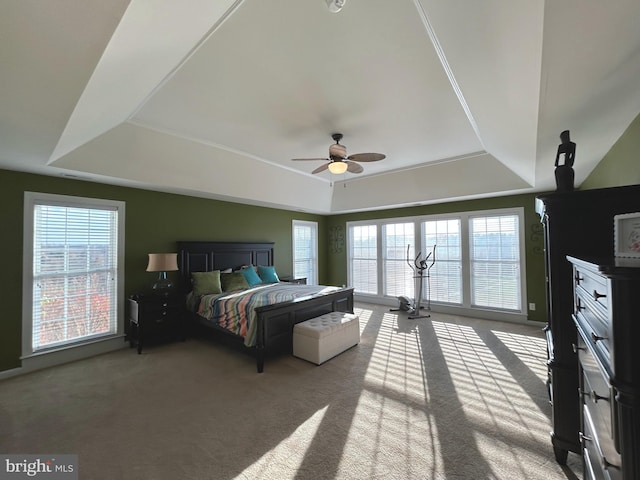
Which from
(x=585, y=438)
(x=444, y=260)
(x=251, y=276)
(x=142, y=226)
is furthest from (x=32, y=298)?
(x=444, y=260)

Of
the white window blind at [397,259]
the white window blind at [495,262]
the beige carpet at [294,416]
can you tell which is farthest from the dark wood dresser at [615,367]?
the white window blind at [397,259]

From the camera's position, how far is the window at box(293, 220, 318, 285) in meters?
7.38

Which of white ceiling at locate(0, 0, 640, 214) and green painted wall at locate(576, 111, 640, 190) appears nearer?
white ceiling at locate(0, 0, 640, 214)

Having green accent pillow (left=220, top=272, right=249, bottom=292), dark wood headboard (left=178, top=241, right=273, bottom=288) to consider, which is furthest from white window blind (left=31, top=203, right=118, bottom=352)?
green accent pillow (left=220, top=272, right=249, bottom=292)

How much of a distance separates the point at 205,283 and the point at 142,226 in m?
1.37

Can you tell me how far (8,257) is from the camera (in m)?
3.41

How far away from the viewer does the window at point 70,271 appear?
3580mm

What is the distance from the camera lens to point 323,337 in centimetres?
359

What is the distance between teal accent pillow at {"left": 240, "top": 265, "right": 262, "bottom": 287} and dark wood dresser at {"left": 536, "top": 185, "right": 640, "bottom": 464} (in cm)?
455

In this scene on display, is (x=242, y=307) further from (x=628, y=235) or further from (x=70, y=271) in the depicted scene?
(x=628, y=235)

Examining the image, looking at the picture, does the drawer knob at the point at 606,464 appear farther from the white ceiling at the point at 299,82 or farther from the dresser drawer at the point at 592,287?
the white ceiling at the point at 299,82

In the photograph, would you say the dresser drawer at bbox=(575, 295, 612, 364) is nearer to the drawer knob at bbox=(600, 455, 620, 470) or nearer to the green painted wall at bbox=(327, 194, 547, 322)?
the drawer knob at bbox=(600, 455, 620, 470)

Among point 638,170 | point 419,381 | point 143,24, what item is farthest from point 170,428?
point 638,170

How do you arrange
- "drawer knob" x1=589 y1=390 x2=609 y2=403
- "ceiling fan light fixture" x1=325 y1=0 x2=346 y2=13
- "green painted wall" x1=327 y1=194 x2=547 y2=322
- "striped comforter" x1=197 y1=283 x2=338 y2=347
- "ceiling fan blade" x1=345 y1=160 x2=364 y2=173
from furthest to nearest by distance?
"green painted wall" x1=327 y1=194 x2=547 y2=322, "ceiling fan blade" x1=345 y1=160 x2=364 y2=173, "striped comforter" x1=197 y1=283 x2=338 y2=347, "ceiling fan light fixture" x1=325 y1=0 x2=346 y2=13, "drawer knob" x1=589 y1=390 x2=609 y2=403
